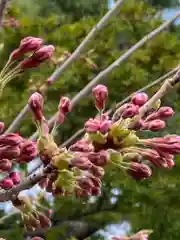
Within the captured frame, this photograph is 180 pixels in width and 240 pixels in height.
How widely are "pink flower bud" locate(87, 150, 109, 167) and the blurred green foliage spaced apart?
97cm

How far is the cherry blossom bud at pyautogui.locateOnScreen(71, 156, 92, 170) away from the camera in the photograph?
0.58 meters

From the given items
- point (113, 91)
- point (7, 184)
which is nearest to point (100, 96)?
point (7, 184)

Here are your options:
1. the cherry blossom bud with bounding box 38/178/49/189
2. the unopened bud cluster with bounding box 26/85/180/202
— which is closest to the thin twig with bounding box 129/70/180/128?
the unopened bud cluster with bounding box 26/85/180/202

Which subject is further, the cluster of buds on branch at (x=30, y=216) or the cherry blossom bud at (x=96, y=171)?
the cluster of buds on branch at (x=30, y=216)

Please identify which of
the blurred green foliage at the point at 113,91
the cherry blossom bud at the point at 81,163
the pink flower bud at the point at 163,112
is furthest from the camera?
the blurred green foliage at the point at 113,91

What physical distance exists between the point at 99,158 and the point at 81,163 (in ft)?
0.06

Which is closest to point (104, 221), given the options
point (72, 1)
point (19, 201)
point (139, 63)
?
point (139, 63)

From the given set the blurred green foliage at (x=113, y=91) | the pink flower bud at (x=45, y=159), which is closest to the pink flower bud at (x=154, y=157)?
the pink flower bud at (x=45, y=159)

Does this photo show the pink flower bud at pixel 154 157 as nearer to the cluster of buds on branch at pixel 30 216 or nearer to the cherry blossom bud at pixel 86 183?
the cherry blossom bud at pixel 86 183

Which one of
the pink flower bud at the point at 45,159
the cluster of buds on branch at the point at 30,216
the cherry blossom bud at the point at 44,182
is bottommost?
the cluster of buds on branch at the point at 30,216

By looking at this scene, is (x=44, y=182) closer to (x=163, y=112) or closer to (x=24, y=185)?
(x=24, y=185)

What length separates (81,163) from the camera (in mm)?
578

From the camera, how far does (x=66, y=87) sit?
2.08m

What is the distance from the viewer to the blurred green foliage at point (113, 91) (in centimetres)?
178
